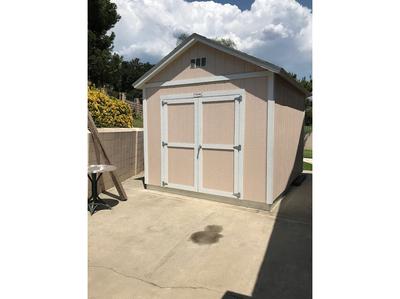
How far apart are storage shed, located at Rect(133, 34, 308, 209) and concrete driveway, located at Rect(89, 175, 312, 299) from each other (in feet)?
1.74

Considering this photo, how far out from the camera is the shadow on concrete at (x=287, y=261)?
2.61 m

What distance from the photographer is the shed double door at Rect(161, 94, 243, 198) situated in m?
5.20

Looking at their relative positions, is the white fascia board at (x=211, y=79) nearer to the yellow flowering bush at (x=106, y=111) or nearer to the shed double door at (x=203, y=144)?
the shed double door at (x=203, y=144)

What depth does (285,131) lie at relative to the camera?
573 cm

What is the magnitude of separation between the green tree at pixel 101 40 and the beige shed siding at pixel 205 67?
10.1m

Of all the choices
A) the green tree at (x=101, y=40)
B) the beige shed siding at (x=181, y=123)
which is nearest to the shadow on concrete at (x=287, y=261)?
the beige shed siding at (x=181, y=123)

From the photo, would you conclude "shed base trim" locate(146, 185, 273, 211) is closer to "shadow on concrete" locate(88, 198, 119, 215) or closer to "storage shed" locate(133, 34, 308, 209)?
"storage shed" locate(133, 34, 308, 209)
